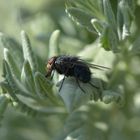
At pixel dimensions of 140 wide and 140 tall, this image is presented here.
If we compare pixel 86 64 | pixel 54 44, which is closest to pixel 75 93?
pixel 86 64

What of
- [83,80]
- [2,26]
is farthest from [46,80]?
[2,26]

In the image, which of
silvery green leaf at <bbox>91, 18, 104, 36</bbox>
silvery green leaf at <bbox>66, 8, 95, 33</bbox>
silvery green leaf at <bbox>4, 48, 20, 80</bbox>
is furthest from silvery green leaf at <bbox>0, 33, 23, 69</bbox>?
silvery green leaf at <bbox>91, 18, 104, 36</bbox>

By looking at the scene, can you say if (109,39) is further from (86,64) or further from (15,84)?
(15,84)

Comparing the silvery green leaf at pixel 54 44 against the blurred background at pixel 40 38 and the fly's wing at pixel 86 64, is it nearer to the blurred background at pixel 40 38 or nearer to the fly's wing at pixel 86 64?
A: the fly's wing at pixel 86 64

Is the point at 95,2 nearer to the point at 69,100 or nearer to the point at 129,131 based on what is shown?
the point at 69,100

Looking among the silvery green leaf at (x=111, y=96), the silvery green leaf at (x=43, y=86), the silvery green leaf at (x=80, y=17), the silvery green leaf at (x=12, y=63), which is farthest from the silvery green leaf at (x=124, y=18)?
the silvery green leaf at (x=12, y=63)

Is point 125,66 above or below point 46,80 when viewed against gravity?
below
